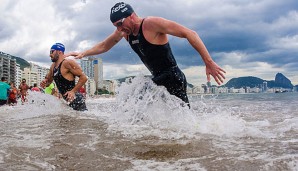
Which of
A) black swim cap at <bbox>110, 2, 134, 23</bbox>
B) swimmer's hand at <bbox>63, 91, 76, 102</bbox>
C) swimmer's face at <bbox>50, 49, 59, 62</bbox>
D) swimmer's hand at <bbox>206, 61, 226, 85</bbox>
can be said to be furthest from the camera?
swimmer's face at <bbox>50, 49, 59, 62</bbox>

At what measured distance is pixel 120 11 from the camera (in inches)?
183

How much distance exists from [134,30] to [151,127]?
4.83 feet

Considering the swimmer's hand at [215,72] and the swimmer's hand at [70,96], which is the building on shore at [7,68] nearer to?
the swimmer's hand at [70,96]

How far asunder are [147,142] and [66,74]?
4.02 metres

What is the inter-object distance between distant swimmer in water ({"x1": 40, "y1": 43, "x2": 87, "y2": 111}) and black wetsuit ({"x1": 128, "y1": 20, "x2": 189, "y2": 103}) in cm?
230

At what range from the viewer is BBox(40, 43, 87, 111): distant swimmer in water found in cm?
705

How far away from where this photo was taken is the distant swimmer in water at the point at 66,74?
7.05 metres

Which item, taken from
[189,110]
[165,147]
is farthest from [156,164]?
[189,110]

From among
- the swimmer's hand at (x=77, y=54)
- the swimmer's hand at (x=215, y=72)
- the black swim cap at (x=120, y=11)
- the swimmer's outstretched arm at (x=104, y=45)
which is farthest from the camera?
the swimmer's hand at (x=77, y=54)

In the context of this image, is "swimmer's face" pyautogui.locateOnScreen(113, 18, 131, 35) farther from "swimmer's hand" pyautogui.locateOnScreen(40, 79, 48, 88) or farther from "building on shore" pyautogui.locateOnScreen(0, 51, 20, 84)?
Answer: "building on shore" pyautogui.locateOnScreen(0, 51, 20, 84)

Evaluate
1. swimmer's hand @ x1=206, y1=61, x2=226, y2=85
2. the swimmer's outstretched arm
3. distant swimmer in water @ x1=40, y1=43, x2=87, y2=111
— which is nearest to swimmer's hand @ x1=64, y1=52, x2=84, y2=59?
the swimmer's outstretched arm

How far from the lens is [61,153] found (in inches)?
123

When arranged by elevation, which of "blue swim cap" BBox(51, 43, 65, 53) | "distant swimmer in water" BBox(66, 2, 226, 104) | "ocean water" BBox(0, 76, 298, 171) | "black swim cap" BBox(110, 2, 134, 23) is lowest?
"ocean water" BBox(0, 76, 298, 171)

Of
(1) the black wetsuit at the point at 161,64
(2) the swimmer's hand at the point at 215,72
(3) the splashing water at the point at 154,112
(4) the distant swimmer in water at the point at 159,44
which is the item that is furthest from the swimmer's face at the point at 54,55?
(2) the swimmer's hand at the point at 215,72
